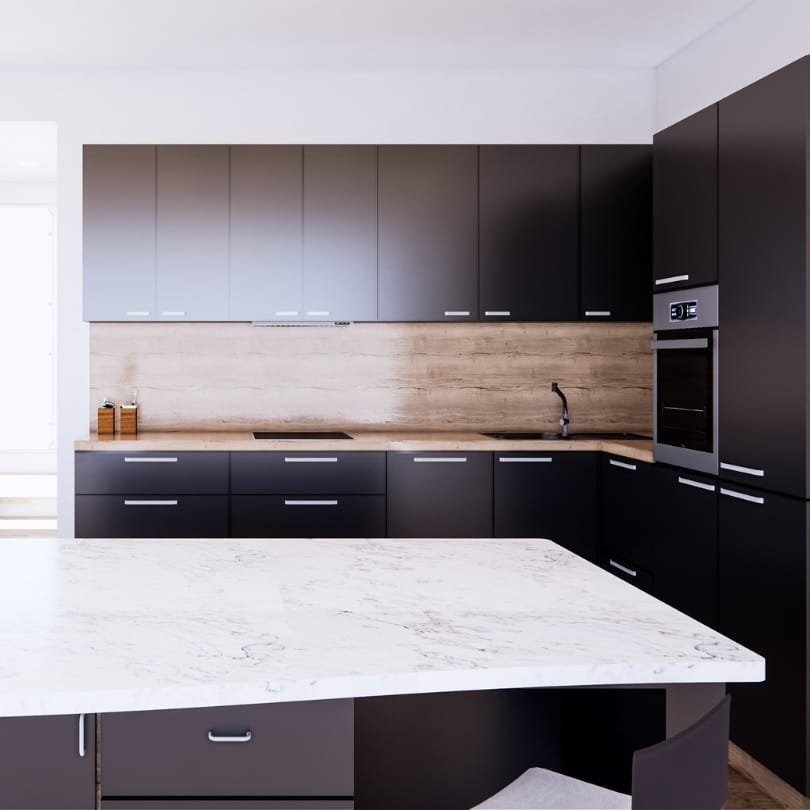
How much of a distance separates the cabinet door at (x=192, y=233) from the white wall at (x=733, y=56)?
234 centimetres

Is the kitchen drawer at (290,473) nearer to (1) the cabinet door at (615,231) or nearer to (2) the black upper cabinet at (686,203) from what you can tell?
(1) the cabinet door at (615,231)

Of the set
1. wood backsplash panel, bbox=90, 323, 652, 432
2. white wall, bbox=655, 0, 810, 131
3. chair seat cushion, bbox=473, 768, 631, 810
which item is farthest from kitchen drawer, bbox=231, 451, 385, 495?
chair seat cushion, bbox=473, 768, 631, 810

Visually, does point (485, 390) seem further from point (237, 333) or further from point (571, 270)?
point (237, 333)

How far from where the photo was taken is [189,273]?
430 centimetres

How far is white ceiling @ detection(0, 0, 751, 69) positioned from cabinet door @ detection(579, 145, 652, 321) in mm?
556

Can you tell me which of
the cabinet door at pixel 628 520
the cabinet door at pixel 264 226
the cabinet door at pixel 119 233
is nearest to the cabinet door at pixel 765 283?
the cabinet door at pixel 628 520

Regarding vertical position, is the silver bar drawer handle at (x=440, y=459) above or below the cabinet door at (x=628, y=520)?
above

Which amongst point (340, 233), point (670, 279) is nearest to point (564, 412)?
point (670, 279)

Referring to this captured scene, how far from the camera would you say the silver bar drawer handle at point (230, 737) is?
1.22 meters

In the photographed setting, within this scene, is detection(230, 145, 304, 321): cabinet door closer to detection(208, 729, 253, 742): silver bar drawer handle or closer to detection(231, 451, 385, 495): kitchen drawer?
detection(231, 451, 385, 495): kitchen drawer

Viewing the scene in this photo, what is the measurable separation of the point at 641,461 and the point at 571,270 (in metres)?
1.15

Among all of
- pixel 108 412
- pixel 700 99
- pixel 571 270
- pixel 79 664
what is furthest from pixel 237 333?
pixel 79 664

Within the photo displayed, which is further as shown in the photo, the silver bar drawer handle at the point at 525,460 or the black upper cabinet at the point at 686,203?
the silver bar drawer handle at the point at 525,460

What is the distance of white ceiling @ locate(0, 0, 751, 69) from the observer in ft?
12.4
